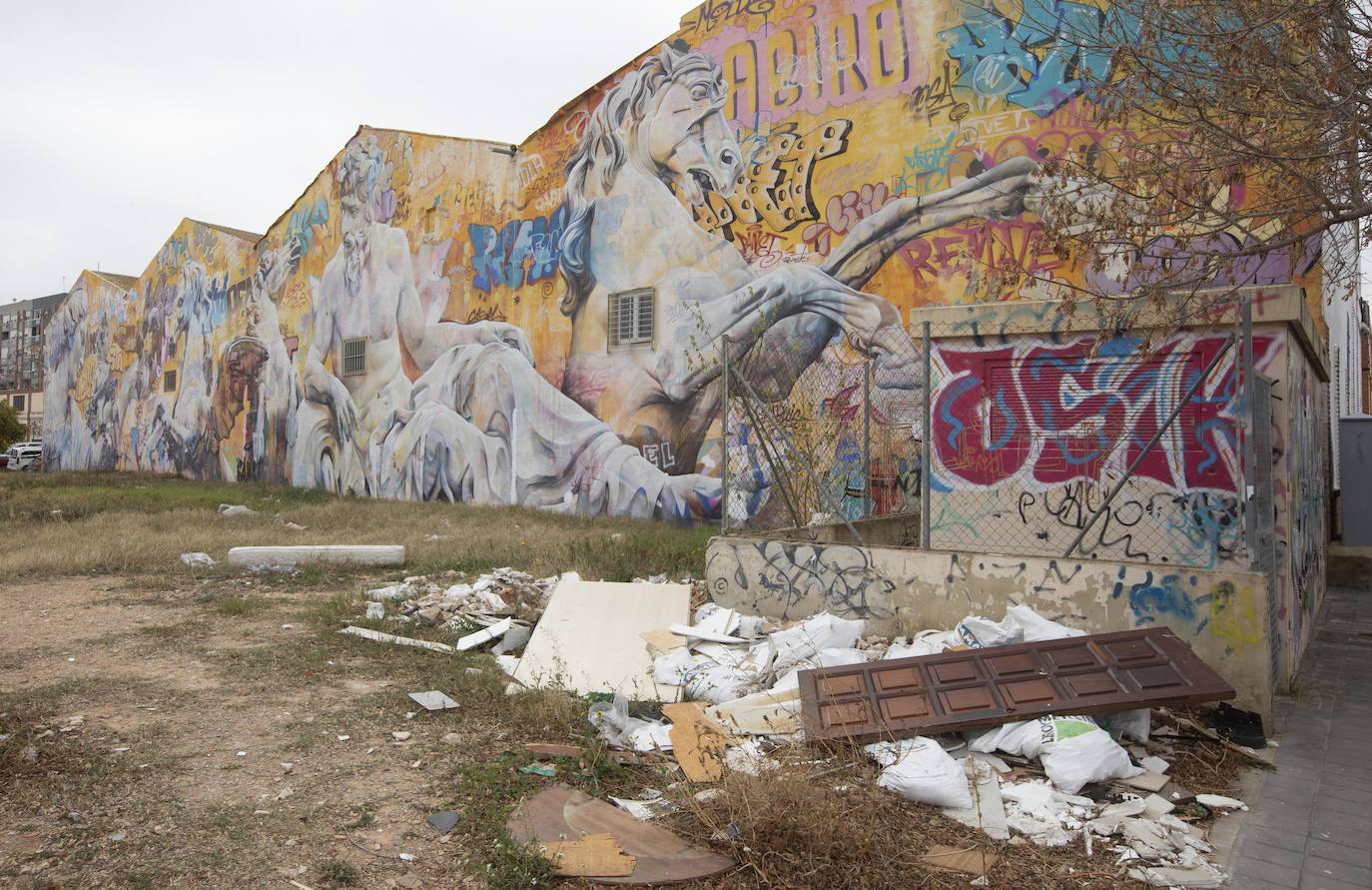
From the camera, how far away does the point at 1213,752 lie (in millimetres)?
4777

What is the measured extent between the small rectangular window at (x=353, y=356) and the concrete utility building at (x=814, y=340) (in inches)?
4.3

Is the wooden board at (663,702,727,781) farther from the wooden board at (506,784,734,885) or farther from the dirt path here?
the dirt path

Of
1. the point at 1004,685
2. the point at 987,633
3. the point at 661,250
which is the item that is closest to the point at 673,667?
the point at 987,633

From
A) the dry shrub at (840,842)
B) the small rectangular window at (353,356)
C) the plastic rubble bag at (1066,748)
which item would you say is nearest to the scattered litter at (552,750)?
the dry shrub at (840,842)

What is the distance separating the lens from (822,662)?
5.70 m

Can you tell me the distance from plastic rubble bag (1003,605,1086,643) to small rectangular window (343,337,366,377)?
64.1 ft

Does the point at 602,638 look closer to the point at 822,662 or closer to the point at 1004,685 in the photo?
the point at 822,662

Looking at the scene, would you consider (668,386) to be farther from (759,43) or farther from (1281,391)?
(1281,391)

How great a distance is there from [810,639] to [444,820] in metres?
2.77

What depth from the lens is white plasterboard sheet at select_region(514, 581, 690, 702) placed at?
611cm

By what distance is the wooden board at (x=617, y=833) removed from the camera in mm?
3533

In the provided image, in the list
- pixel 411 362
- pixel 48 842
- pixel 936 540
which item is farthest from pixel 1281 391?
pixel 411 362

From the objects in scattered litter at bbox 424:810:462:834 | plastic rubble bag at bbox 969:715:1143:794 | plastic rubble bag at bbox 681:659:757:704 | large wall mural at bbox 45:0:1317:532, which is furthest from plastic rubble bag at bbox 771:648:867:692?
large wall mural at bbox 45:0:1317:532

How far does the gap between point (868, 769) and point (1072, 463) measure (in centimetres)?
413
